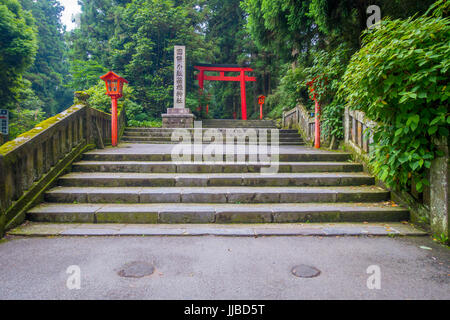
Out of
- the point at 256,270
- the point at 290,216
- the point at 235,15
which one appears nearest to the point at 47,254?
the point at 256,270

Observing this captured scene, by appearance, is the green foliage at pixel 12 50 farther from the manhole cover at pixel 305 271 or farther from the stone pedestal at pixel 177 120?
the manhole cover at pixel 305 271

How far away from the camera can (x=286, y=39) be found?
27.7 ft

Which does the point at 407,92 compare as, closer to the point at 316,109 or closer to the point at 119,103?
the point at 316,109

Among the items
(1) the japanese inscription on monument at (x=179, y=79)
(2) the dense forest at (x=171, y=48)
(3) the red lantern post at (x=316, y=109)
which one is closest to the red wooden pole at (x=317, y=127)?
(3) the red lantern post at (x=316, y=109)

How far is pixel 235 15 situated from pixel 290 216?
24.9m

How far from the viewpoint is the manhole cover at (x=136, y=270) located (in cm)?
247

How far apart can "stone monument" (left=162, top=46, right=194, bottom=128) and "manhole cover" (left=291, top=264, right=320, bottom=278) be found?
1095cm

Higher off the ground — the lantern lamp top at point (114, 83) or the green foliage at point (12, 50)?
the green foliage at point (12, 50)

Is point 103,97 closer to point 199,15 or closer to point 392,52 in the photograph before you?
point 392,52

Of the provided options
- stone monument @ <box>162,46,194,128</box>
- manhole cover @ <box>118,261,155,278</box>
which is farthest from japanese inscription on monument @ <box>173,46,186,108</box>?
manhole cover @ <box>118,261,155,278</box>

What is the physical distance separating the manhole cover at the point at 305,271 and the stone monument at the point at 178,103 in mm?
10950

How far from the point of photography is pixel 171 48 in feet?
51.6

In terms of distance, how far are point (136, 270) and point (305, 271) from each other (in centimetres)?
163

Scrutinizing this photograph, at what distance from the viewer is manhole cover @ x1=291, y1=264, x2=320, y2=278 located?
2.46 meters
